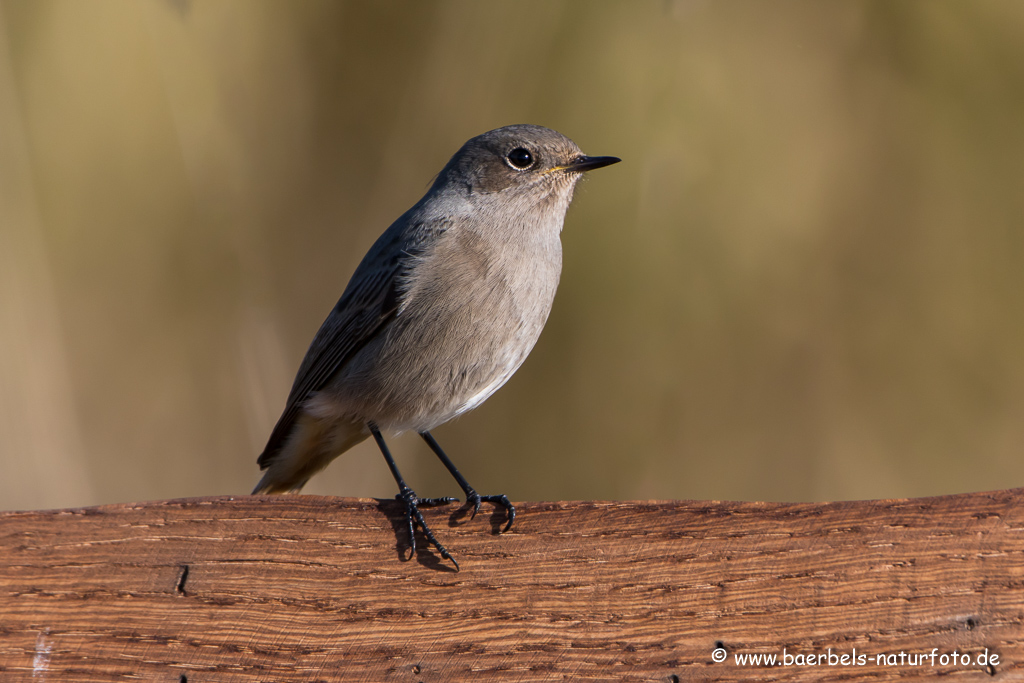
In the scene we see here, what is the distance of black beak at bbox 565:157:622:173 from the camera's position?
134 inches

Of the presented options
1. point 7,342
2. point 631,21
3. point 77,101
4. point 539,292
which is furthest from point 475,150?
point 7,342

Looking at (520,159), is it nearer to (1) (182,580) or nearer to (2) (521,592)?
(2) (521,592)

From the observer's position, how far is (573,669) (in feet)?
6.63

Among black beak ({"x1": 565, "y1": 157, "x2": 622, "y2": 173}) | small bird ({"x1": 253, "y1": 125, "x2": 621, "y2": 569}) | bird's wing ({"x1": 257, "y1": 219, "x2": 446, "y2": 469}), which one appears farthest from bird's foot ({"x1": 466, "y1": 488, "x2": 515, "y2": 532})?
black beak ({"x1": 565, "y1": 157, "x2": 622, "y2": 173})

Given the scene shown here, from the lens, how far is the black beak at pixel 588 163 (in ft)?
11.2

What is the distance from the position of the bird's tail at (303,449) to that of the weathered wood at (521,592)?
3.99 ft

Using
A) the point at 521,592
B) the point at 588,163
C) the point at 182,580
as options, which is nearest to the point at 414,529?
the point at 521,592

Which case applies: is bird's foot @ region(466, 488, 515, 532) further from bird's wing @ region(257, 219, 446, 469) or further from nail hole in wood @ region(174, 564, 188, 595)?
bird's wing @ region(257, 219, 446, 469)

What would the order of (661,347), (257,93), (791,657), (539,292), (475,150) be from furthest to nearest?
1. (257,93)
2. (661,347)
3. (475,150)
4. (539,292)
5. (791,657)

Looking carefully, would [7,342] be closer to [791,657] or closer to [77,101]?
[77,101]

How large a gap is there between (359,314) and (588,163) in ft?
3.54

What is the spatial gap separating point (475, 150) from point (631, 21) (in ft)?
3.53

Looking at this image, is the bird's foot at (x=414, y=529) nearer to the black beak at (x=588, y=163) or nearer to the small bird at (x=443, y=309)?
the small bird at (x=443, y=309)

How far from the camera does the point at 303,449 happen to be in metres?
3.44
